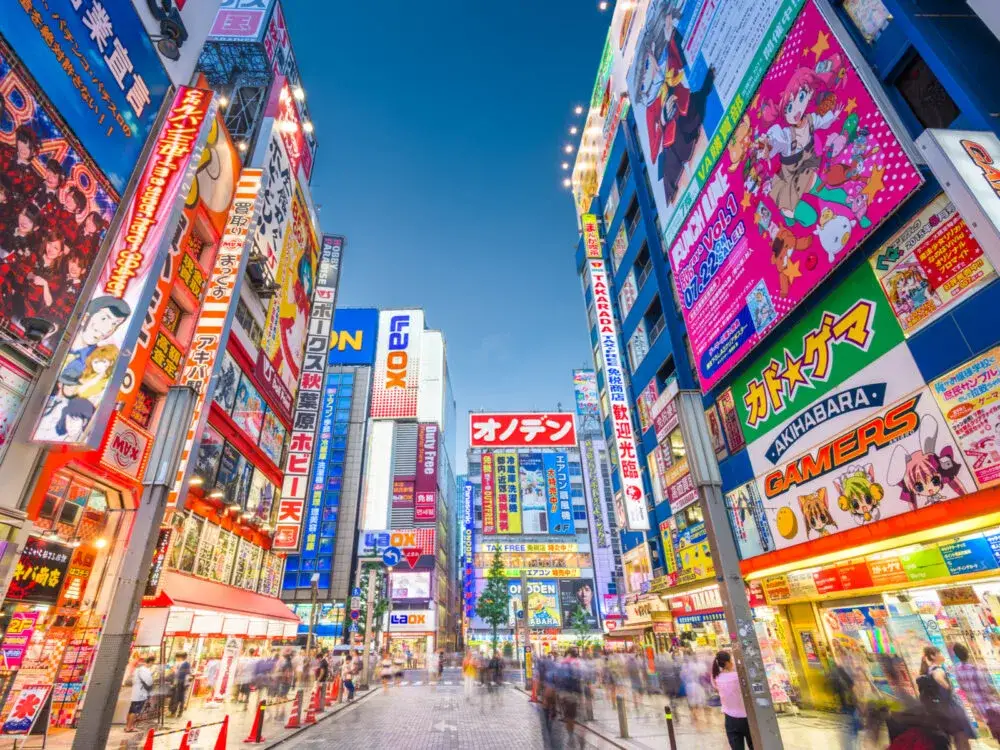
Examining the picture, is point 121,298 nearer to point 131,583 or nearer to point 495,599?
point 131,583

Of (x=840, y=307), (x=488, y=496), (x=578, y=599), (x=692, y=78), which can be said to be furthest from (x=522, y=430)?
(x=840, y=307)

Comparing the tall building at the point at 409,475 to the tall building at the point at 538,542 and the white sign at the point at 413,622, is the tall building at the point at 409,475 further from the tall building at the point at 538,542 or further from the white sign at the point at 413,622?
the tall building at the point at 538,542

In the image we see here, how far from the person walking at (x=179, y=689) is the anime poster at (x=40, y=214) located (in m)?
11.0

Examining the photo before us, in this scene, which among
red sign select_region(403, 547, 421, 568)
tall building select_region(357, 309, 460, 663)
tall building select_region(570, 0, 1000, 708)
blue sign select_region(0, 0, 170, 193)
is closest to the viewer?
tall building select_region(570, 0, 1000, 708)

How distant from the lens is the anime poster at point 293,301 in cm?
2561

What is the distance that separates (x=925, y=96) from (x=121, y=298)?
16685 millimetres

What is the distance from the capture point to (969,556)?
9234mm

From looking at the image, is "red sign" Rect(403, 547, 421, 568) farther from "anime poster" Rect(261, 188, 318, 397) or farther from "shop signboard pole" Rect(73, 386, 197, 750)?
"shop signboard pole" Rect(73, 386, 197, 750)

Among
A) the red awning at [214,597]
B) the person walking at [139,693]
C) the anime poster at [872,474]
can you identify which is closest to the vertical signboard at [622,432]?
the anime poster at [872,474]

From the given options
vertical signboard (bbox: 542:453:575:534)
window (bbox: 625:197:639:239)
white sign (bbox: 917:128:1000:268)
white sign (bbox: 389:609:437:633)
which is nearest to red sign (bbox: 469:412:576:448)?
window (bbox: 625:197:639:239)

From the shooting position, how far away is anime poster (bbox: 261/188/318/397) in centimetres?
2561

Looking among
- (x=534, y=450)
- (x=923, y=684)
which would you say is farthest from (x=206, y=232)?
(x=534, y=450)

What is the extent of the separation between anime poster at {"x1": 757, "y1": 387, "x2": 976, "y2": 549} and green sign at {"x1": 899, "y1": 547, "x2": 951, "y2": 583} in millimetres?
1099

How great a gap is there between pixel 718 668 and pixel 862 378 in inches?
270
